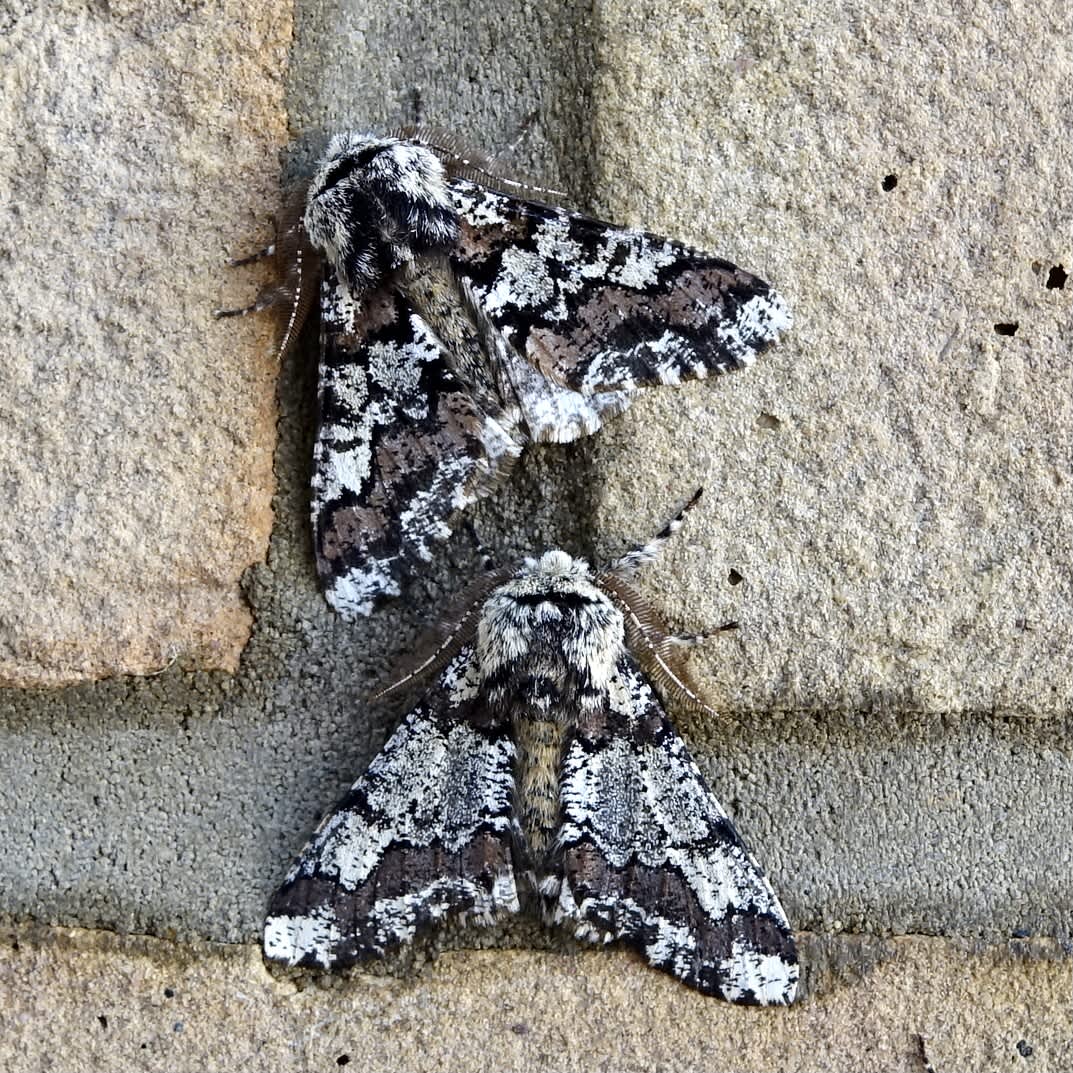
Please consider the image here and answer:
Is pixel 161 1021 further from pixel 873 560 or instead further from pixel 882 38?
pixel 882 38

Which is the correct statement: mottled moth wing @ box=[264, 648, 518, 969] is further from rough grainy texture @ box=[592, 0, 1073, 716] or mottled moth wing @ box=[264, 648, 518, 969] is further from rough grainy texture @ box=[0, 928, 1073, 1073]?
rough grainy texture @ box=[592, 0, 1073, 716]

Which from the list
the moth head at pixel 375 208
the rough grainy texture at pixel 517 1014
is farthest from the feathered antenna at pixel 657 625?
the moth head at pixel 375 208

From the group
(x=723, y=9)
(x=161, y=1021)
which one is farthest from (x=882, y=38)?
(x=161, y=1021)

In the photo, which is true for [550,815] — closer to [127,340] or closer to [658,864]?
[658,864]

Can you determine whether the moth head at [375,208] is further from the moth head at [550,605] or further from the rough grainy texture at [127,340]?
the moth head at [550,605]

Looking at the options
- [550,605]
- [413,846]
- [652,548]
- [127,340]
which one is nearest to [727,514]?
[652,548]
